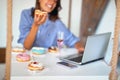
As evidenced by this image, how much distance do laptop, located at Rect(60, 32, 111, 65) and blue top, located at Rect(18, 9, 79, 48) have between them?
33 centimetres

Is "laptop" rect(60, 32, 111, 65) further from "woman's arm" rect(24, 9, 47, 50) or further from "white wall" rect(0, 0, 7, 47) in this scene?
"white wall" rect(0, 0, 7, 47)

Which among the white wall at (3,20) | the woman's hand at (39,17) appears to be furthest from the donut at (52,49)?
the white wall at (3,20)

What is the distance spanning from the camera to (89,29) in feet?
6.26

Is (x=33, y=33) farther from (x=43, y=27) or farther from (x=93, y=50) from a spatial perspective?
(x=93, y=50)

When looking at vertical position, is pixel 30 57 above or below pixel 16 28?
below

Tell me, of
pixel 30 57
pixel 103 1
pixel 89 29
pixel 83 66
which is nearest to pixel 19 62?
pixel 30 57

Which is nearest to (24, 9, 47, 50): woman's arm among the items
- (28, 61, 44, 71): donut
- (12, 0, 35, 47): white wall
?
(12, 0, 35, 47): white wall

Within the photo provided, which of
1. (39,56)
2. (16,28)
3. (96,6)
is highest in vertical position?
(96,6)

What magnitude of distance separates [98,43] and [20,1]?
671 mm

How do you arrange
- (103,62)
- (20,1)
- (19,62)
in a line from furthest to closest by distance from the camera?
(20,1)
(103,62)
(19,62)

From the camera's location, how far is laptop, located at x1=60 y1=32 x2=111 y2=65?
A: 1.35 meters

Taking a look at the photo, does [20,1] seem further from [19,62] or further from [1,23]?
[19,62]

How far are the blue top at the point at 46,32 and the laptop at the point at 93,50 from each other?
329 millimetres

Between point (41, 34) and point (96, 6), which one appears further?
point (96, 6)
